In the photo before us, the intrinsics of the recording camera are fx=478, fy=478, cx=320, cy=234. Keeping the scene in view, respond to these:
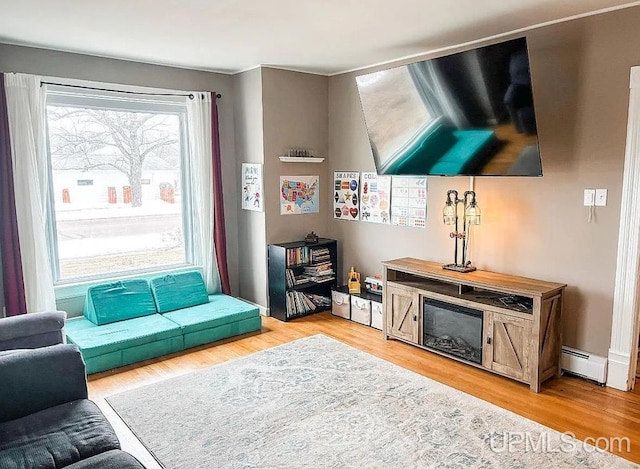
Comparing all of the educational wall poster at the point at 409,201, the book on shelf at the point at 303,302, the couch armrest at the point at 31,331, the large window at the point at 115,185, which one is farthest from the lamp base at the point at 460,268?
the couch armrest at the point at 31,331

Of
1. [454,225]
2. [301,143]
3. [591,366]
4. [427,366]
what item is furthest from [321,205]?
[591,366]

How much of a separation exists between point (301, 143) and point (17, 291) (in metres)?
2.94

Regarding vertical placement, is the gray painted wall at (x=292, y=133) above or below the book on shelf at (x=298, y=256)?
above

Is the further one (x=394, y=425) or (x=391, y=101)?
(x=391, y=101)

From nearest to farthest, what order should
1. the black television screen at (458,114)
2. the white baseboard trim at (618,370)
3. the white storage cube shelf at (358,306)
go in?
the black television screen at (458,114) → the white baseboard trim at (618,370) → the white storage cube shelf at (358,306)

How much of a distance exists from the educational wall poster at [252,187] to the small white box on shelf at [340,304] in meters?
1.19

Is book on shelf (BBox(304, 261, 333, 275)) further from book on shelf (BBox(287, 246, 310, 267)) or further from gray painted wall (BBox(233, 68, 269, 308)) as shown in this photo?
gray painted wall (BBox(233, 68, 269, 308))

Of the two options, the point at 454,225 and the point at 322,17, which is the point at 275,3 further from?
the point at 454,225

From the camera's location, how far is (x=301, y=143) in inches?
201

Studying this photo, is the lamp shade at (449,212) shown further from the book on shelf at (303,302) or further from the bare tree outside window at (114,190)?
the bare tree outside window at (114,190)

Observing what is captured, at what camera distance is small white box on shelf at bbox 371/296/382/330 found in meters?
4.55

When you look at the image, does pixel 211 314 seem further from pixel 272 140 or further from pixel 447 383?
pixel 447 383

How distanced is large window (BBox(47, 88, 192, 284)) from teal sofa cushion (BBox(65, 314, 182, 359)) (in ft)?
1.91

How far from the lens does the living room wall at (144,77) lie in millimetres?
3924
